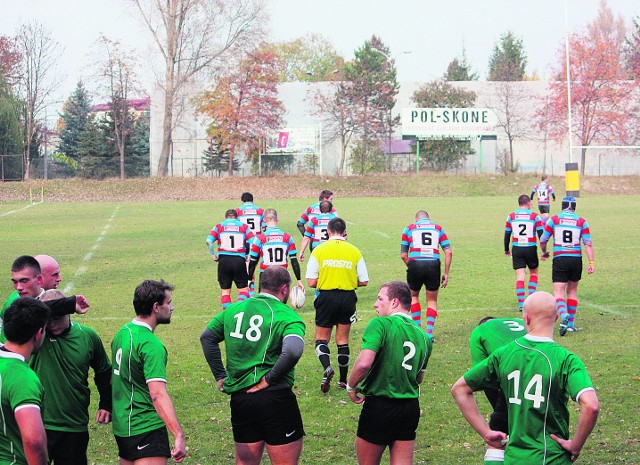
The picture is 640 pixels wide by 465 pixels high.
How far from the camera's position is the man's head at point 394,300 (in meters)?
6.25

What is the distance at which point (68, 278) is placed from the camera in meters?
19.6

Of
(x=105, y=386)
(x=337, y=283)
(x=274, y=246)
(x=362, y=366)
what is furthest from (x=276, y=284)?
(x=274, y=246)

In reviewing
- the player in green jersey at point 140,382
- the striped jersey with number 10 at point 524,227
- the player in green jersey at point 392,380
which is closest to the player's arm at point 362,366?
the player in green jersey at point 392,380

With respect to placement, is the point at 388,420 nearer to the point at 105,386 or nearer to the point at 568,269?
the point at 105,386

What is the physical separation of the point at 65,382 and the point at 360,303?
10.8 metres

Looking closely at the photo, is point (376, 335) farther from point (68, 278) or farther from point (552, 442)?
point (68, 278)

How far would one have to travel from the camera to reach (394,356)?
6199mm

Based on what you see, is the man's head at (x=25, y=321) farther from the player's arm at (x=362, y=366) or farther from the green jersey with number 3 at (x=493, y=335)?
the green jersey with number 3 at (x=493, y=335)

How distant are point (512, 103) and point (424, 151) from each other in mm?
10935

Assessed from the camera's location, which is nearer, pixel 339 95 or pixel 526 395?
pixel 526 395

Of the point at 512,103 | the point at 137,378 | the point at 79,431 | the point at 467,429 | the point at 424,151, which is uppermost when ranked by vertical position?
the point at 512,103

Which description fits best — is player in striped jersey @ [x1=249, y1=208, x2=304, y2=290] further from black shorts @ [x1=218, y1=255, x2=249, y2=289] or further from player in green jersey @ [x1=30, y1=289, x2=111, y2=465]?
player in green jersey @ [x1=30, y1=289, x2=111, y2=465]

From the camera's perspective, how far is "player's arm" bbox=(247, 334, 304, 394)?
593 cm

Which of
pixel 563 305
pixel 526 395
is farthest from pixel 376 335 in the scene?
Result: pixel 563 305
